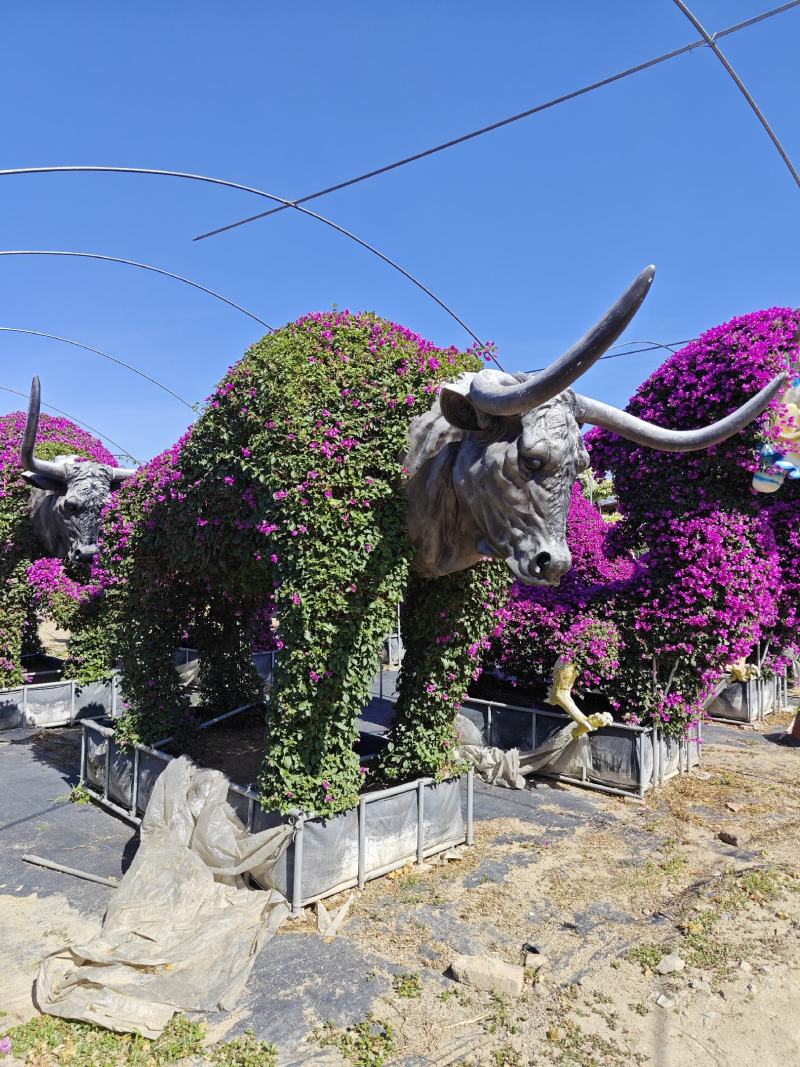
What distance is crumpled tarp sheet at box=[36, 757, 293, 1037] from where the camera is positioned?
4.28 m

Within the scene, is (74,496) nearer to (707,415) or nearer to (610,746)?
(610,746)

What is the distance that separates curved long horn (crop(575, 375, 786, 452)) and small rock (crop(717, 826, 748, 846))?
4.62 metres

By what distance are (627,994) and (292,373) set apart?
506 cm

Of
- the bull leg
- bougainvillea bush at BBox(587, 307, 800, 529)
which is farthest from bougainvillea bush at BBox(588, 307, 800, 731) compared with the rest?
the bull leg

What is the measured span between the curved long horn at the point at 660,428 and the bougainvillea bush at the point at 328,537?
4.44 ft

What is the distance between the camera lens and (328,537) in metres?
5.43

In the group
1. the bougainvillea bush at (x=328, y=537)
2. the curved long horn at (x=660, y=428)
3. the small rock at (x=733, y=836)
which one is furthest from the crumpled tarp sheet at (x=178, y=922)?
the small rock at (x=733, y=836)

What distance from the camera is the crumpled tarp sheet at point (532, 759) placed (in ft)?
29.5

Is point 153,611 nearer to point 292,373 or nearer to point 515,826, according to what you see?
point 292,373

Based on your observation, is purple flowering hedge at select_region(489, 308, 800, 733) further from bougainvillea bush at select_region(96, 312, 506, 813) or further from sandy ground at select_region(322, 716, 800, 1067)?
bougainvillea bush at select_region(96, 312, 506, 813)

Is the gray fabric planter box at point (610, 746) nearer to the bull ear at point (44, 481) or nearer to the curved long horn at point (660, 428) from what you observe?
the curved long horn at point (660, 428)

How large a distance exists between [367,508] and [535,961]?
3.51 metres

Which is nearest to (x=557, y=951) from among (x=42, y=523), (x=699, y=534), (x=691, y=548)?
(x=691, y=548)

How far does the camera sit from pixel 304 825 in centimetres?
557
